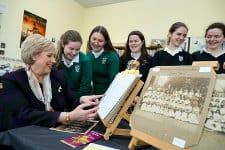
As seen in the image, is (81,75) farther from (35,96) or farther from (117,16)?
(117,16)

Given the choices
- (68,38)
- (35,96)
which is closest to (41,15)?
(68,38)

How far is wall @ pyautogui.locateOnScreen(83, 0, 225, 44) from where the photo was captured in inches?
155

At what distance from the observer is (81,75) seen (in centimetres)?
224

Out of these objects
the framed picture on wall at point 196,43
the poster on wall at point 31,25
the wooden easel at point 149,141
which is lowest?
the wooden easel at point 149,141

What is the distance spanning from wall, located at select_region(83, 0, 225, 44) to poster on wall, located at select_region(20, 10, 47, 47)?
113cm

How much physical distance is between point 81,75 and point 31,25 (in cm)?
228

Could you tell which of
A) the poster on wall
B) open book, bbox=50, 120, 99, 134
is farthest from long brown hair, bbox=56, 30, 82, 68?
the poster on wall

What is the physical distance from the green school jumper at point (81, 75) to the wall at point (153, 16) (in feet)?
7.53

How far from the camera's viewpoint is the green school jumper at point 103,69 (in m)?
2.36

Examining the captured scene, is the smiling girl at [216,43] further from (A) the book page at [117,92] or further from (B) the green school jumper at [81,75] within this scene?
(A) the book page at [117,92]

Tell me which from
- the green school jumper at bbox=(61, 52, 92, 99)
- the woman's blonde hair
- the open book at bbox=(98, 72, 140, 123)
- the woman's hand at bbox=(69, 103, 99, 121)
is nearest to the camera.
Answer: the open book at bbox=(98, 72, 140, 123)

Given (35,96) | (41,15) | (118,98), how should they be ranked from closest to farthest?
1. (118,98)
2. (35,96)
3. (41,15)

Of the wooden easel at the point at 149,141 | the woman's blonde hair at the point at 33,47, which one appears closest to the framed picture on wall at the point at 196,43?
the woman's blonde hair at the point at 33,47

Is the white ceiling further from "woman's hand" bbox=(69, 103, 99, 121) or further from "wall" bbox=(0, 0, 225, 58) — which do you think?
"woman's hand" bbox=(69, 103, 99, 121)
